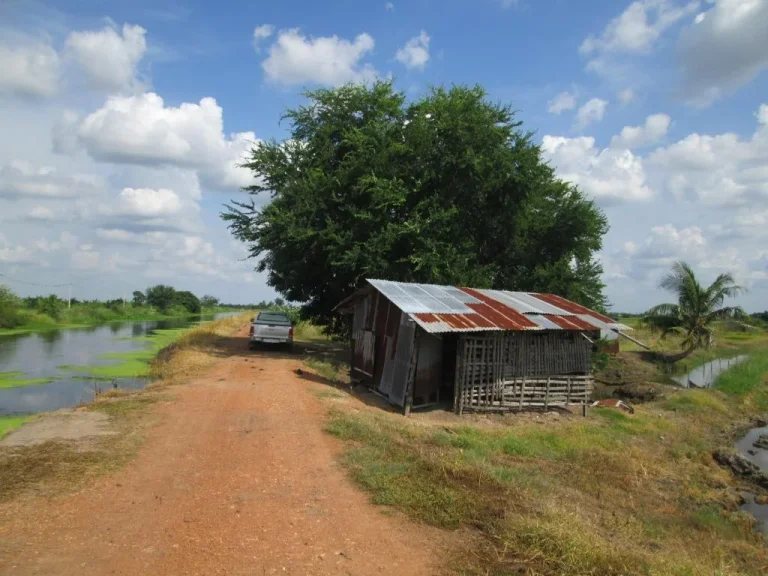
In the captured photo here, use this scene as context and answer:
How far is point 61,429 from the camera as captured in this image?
9.54 meters

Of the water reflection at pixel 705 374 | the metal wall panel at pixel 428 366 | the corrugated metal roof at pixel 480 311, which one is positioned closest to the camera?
the corrugated metal roof at pixel 480 311

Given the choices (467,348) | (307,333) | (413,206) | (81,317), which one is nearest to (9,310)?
(81,317)

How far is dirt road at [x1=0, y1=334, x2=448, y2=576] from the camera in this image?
4.89 meters

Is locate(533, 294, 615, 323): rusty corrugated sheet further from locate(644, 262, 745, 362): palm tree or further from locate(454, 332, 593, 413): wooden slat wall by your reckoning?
locate(644, 262, 745, 362): palm tree

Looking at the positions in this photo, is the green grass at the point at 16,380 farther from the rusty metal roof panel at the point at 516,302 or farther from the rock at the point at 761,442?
the rock at the point at 761,442

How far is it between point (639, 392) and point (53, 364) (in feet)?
84.7

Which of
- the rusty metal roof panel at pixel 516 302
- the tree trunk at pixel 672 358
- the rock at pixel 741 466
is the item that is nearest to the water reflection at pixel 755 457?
the rock at pixel 741 466

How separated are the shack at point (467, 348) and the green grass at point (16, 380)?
11241 millimetres

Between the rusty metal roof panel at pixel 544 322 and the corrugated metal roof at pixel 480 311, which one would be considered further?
the rusty metal roof panel at pixel 544 322

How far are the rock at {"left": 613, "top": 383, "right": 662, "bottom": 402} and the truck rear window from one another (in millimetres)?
14966

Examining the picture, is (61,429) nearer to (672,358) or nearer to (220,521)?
(220,521)

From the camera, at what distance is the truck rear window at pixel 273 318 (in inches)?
935

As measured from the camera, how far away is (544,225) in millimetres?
24094

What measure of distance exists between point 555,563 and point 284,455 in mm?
4619
